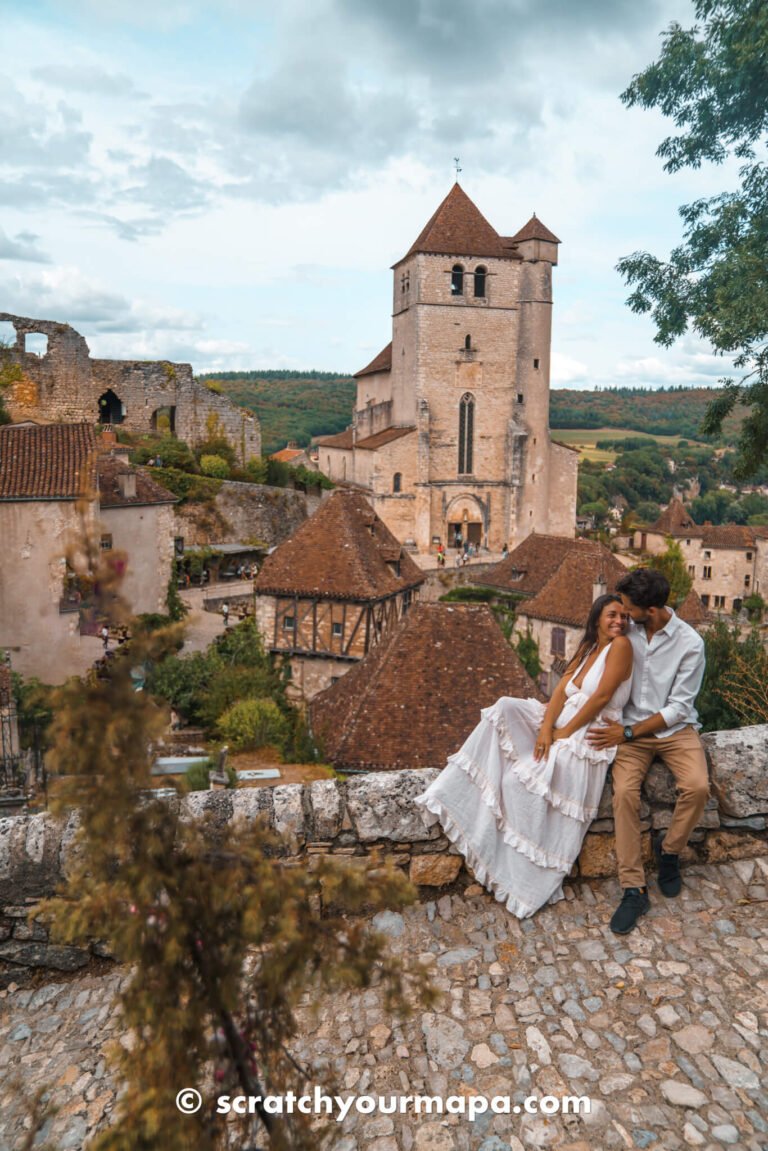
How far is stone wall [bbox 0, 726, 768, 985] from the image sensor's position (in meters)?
3.93

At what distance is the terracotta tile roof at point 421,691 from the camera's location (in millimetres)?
10977

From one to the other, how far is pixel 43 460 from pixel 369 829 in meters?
16.5

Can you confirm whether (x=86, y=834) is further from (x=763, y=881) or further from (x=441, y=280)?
(x=441, y=280)

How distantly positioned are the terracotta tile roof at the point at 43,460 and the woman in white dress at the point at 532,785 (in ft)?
49.1

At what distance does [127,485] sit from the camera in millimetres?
21234

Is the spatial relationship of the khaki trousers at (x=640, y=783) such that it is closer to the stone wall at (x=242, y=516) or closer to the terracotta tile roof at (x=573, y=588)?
the terracotta tile roof at (x=573, y=588)

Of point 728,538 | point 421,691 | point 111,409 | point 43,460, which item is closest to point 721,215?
point 421,691

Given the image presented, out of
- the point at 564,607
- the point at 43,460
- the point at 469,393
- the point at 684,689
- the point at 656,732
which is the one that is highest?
the point at 469,393

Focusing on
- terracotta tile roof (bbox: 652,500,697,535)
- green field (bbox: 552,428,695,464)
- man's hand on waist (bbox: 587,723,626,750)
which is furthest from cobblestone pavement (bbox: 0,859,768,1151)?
green field (bbox: 552,428,695,464)

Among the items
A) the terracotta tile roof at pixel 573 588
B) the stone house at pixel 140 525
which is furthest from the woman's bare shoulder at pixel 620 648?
the terracotta tile roof at pixel 573 588

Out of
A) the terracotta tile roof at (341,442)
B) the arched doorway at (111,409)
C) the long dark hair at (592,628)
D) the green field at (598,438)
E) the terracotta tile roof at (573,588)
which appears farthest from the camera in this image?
the green field at (598,438)

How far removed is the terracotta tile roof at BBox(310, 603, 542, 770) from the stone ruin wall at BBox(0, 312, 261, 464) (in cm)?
2176

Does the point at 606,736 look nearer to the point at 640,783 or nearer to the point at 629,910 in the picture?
the point at 640,783

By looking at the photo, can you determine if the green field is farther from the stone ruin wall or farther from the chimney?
the chimney
